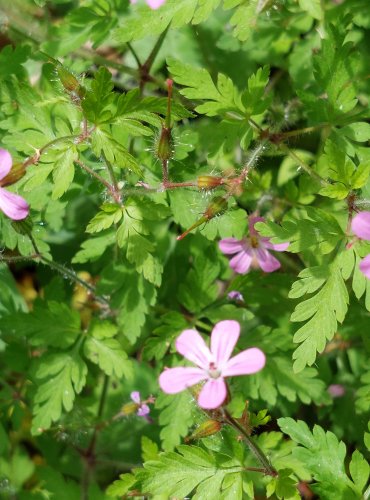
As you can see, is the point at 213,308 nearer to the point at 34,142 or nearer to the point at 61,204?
the point at 61,204

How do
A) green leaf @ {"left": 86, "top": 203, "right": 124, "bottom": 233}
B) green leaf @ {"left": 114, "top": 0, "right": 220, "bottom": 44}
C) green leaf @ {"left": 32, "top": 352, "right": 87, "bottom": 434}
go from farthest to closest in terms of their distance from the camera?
green leaf @ {"left": 32, "top": 352, "right": 87, "bottom": 434}, green leaf @ {"left": 114, "top": 0, "right": 220, "bottom": 44}, green leaf @ {"left": 86, "top": 203, "right": 124, "bottom": 233}

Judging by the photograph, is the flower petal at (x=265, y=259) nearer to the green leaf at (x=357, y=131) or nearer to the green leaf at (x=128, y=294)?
the green leaf at (x=128, y=294)

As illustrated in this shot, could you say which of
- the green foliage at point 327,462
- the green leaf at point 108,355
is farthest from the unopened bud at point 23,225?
the green foliage at point 327,462

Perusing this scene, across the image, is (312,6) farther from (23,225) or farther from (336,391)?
(336,391)

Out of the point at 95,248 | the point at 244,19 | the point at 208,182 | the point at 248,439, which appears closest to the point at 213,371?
the point at 248,439

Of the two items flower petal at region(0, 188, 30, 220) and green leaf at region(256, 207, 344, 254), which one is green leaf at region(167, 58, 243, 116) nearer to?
green leaf at region(256, 207, 344, 254)

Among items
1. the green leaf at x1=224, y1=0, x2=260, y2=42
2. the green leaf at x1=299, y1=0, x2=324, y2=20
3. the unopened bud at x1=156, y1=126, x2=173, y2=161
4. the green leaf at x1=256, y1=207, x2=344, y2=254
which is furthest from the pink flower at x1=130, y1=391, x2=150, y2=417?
the green leaf at x1=299, y1=0, x2=324, y2=20
